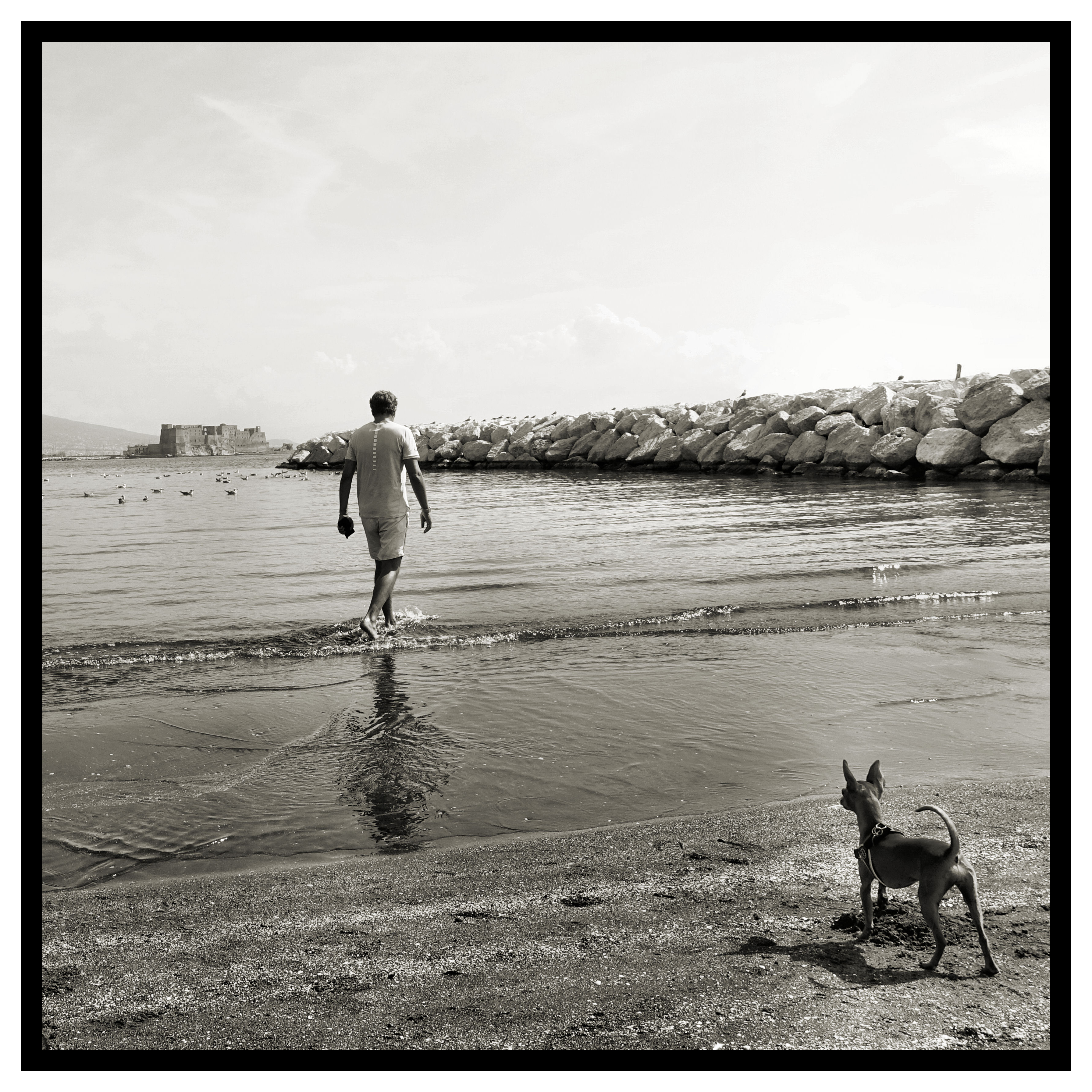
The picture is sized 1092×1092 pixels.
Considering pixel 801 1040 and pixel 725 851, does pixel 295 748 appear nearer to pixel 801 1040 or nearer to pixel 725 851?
pixel 725 851

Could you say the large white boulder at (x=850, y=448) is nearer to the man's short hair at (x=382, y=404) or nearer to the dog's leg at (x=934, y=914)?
the man's short hair at (x=382, y=404)

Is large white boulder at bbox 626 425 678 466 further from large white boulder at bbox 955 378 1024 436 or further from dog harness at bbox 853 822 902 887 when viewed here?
dog harness at bbox 853 822 902 887

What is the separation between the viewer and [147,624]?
8422 mm

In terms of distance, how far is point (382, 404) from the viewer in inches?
307

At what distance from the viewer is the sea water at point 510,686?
3.88 metres

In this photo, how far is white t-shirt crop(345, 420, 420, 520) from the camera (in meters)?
7.76

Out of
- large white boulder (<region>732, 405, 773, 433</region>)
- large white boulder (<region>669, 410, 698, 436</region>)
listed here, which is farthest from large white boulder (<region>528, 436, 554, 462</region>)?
large white boulder (<region>732, 405, 773, 433</region>)

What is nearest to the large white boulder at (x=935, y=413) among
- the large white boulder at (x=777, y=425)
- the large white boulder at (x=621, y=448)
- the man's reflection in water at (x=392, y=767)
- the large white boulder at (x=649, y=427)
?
the large white boulder at (x=777, y=425)

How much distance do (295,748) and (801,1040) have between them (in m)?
3.45

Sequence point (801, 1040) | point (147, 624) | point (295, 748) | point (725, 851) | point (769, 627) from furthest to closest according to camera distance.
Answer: point (147, 624), point (769, 627), point (295, 748), point (725, 851), point (801, 1040)

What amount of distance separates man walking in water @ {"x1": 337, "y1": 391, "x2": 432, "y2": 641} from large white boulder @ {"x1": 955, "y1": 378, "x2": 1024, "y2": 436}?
74.1 feet

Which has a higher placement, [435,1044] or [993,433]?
[993,433]

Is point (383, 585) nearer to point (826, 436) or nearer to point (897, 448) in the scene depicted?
point (897, 448)
